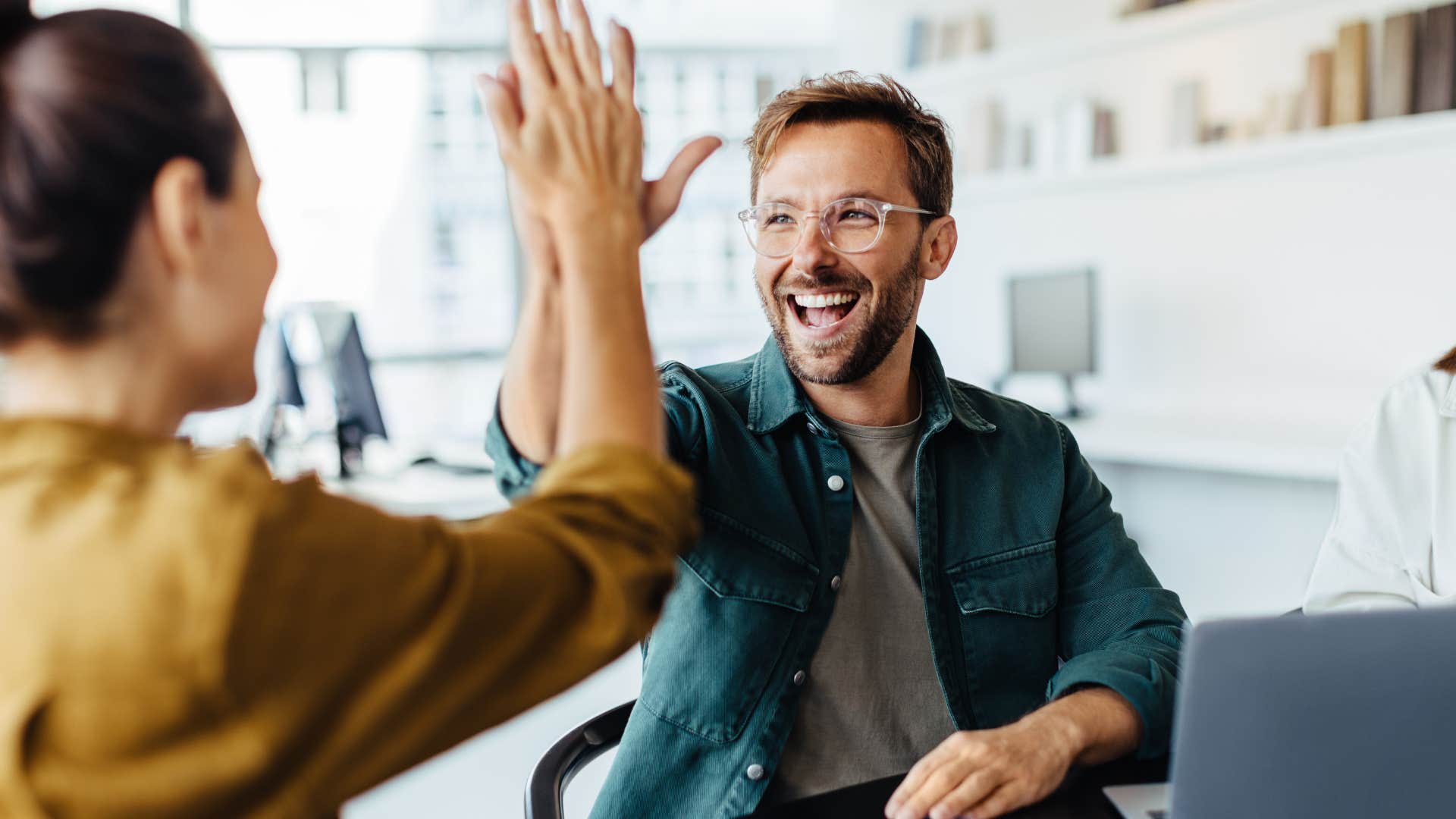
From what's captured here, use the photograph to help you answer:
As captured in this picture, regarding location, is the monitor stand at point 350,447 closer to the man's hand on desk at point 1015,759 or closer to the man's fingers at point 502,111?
the man's hand on desk at point 1015,759

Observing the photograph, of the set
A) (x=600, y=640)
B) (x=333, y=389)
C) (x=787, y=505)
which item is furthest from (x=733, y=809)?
(x=333, y=389)

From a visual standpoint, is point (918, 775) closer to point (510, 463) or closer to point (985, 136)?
point (510, 463)

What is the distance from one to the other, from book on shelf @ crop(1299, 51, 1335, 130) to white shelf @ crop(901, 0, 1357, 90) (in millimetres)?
208

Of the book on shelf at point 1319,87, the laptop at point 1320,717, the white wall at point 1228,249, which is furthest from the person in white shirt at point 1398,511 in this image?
the book on shelf at point 1319,87

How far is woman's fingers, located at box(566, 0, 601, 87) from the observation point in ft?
2.49

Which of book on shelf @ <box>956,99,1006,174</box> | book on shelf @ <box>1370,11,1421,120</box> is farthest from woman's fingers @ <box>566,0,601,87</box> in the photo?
book on shelf @ <box>956,99,1006,174</box>

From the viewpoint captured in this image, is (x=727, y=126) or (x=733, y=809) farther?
(x=727, y=126)

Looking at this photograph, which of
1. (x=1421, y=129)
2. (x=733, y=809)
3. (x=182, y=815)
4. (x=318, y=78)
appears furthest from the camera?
(x=318, y=78)

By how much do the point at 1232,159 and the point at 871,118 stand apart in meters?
2.65

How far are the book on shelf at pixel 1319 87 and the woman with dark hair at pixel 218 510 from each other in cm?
351

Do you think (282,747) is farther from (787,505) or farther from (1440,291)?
(1440,291)

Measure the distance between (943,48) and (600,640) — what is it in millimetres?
4690

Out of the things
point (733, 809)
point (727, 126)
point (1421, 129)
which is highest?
point (727, 126)

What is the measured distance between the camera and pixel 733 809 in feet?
4.55
